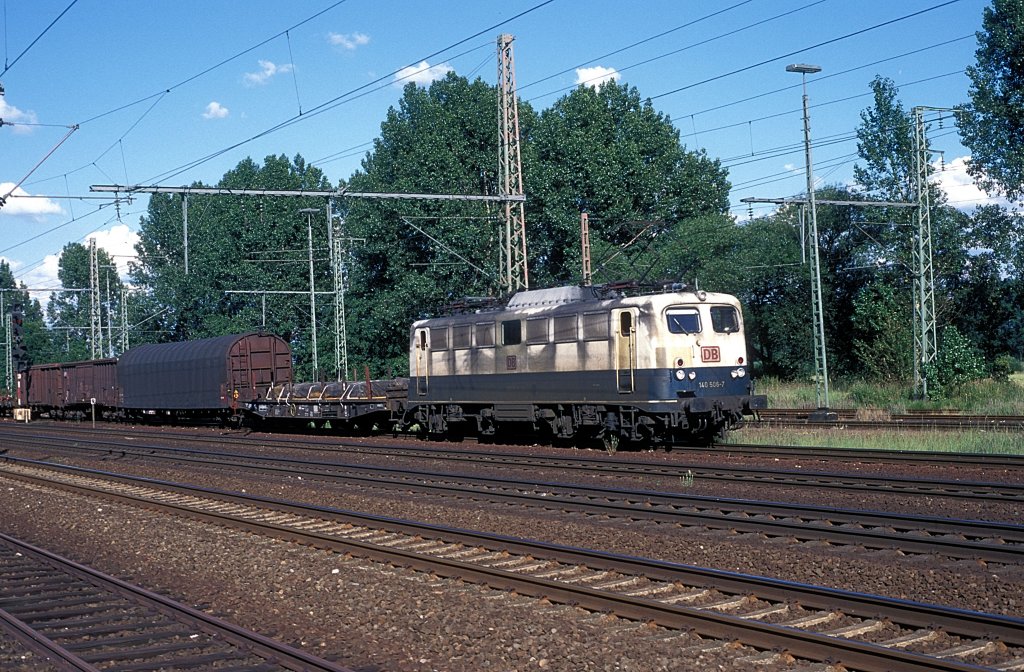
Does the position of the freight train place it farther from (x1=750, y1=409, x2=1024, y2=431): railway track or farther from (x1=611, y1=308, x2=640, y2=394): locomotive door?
(x1=750, y1=409, x2=1024, y2=431): railway track

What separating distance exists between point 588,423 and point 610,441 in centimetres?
66

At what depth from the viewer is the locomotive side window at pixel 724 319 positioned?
A: 2161 centimetres

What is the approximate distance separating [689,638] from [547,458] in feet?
40.5

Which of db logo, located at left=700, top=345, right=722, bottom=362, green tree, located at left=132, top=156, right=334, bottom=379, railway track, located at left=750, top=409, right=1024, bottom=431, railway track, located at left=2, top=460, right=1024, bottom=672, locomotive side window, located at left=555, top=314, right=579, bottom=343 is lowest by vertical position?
railway track, located at left=2, top=460, right=1024, bottom=672

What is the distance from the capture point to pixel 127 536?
1359 centimetres

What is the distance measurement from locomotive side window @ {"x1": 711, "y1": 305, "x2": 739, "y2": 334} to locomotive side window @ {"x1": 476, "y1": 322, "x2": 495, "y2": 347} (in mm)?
5433

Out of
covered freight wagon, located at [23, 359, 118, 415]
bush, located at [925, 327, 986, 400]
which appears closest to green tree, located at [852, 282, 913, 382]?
bush, located at [925, 327, 986, 400]

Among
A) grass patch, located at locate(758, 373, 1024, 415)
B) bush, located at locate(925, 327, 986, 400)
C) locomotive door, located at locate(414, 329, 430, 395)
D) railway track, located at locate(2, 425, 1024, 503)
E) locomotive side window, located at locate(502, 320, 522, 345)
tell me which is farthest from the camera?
bush, located at locate(925, 327, 986, 400)

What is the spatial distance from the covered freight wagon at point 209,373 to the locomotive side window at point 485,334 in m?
12.9

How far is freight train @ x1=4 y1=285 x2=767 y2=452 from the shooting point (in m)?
20.7

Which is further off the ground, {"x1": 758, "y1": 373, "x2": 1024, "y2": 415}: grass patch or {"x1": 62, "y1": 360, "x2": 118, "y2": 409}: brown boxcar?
{"x1": 62, "y1": 360, "x2": 118, "y2": 409}: brown boxcar

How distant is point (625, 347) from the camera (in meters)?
21.0

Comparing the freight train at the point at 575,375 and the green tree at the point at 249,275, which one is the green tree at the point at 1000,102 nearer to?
the freight train at the point at 575,375

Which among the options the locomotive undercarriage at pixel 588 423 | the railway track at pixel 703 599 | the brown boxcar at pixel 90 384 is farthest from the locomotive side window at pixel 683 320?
the brown boxcar at pixel 90 384
